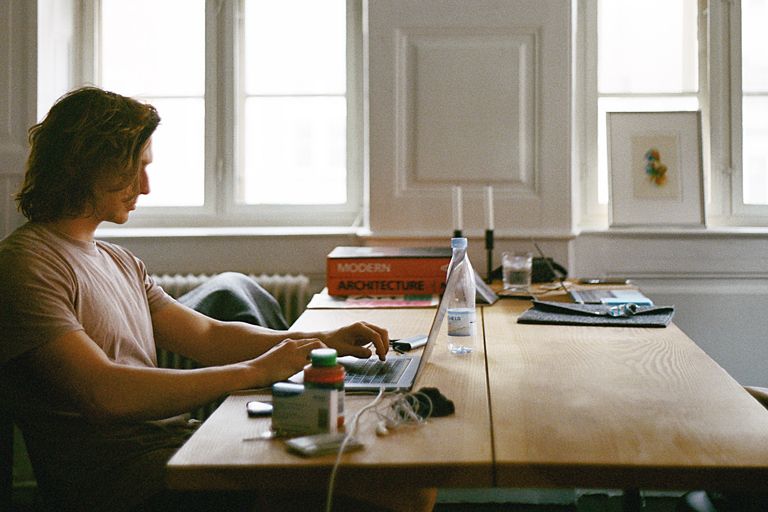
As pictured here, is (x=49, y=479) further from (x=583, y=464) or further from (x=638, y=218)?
(x=638, y=218)

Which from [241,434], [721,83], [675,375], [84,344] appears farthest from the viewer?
[721,83]

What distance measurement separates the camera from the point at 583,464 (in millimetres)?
1031

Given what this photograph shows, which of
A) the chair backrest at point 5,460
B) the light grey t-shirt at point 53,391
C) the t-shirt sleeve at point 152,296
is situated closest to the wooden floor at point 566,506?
the chair backrest at point 5,460

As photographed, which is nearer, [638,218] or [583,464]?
[583,464]

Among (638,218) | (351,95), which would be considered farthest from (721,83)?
(351,95)

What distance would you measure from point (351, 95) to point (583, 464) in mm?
2602

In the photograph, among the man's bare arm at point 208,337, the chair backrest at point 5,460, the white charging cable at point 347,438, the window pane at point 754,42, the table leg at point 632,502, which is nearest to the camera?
the white charging cable at point 347,438

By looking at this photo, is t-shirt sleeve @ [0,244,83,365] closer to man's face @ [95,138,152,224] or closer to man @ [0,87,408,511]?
man @ [0,87,408,511]

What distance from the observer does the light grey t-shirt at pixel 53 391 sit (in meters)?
1.42

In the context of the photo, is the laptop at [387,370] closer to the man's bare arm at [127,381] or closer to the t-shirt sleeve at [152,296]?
the man's bare arm at [127,381]

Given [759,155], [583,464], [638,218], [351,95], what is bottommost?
[583,464]

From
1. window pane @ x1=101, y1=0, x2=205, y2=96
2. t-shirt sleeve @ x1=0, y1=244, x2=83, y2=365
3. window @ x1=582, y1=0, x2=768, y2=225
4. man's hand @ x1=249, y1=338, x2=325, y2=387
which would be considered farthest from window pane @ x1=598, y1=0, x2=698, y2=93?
t-shirt sleeve @ x1=0, y1=244, x2=83, y2=365

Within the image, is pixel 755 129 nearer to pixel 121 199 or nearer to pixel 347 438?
pixel 121 199

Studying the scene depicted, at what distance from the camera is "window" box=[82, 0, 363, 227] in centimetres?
343
